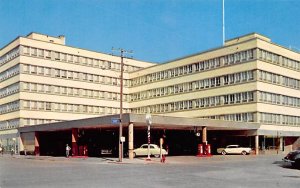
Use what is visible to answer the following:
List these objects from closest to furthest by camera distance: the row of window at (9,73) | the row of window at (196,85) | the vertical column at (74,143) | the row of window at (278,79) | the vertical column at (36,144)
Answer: the vertical column at (74,143), the vertical column at (36,144), the row of window at (278,79), the row of window at (196,85), the row of window at (9,73)

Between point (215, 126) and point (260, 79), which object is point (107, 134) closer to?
point (215, 126)

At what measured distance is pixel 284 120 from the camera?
2628 inches

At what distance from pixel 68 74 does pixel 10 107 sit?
12.3 m

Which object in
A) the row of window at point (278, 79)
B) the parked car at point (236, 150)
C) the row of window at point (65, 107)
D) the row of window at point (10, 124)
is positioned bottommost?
the parked car at point (236, 150)

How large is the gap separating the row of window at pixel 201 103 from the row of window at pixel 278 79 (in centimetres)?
324

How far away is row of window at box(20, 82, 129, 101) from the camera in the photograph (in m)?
73.7

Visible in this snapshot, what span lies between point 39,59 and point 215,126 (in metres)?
38.4

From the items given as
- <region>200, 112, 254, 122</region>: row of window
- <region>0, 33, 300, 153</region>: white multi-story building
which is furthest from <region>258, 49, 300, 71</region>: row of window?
<region>200, 112, 254, 122</region>: row of window

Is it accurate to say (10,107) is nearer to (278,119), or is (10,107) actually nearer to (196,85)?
(196,85)

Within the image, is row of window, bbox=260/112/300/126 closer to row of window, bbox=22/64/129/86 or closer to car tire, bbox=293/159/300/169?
car tire, bbox=293/159/300/169

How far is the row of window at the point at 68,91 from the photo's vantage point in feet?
242

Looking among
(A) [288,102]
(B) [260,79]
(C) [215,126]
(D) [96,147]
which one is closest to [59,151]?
(D) [96,147]

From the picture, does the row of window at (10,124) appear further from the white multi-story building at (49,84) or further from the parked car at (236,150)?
the parked car at (236,150)

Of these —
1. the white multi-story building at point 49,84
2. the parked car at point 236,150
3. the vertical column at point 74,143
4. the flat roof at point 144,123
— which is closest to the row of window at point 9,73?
the white multi-story building at point 49,84
